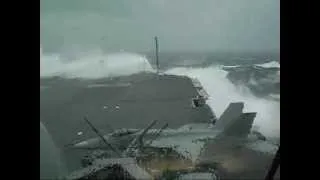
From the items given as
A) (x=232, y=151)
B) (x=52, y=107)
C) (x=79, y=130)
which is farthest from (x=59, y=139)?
(x=232, y=151)

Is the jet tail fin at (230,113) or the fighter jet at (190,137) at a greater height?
the jet tail fin at (230,113)

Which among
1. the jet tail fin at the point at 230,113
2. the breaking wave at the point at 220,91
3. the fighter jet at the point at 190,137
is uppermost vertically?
the breaking wave at the point at 220,91

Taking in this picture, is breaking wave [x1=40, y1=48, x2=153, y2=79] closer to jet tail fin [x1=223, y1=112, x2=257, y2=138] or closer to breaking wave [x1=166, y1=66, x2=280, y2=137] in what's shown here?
breaking wave [x1=166, y1=66, x2=280, y2=137]

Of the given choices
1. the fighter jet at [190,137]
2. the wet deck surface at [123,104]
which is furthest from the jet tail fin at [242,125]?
the wet deck surface at [123,104]

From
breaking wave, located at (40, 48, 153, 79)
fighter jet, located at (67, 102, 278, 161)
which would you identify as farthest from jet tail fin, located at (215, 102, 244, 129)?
breaking wave, located at (40, 48, 153, 79)

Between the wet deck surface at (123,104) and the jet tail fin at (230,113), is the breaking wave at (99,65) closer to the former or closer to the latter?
the wet deck surface at (123,104)
